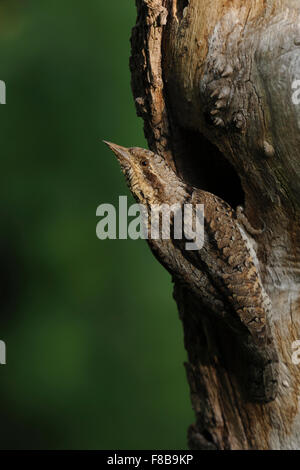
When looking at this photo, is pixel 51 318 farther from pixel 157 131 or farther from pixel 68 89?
pixel 157 131

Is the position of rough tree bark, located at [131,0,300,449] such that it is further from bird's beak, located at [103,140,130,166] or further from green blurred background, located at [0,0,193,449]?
green blurred background, located at [0,0,193,449]

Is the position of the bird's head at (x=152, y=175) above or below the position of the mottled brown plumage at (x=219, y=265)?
above

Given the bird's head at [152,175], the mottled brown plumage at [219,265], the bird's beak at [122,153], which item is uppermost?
the bird's beak at [122,153]

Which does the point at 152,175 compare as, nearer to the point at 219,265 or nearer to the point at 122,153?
the point at 122,153

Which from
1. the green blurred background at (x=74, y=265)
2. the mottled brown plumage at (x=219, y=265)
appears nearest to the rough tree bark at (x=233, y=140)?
the mottled brown plumage at (x=219, y=265)

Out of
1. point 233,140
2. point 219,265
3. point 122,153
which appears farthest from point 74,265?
point 233,140

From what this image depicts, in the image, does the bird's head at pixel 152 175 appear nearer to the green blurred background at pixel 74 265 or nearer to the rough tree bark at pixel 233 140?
the rough tree bark at pixel 233 140
